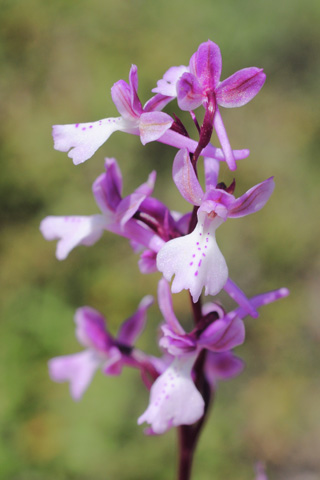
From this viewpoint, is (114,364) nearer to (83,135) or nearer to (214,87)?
(83,135)

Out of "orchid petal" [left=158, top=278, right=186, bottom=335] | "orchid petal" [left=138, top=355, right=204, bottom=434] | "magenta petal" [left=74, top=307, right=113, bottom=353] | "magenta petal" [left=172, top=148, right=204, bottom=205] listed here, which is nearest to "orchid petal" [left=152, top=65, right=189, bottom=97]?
"magenta petal" [left=172, top=148, right=204, bottom=205]

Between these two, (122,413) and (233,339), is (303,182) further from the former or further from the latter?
(233,339)

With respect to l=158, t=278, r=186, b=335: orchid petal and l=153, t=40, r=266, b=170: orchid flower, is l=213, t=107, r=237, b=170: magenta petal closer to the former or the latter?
l=153, t=40, r=266, b=170: orchid flower

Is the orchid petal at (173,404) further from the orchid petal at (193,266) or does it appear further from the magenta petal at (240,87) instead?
the magenta petal at (240,87)

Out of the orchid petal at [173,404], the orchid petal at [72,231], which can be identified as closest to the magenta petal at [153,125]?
the orchid petal at [72,231]

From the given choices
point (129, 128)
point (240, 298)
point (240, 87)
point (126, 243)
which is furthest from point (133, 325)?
point (126, 243)
